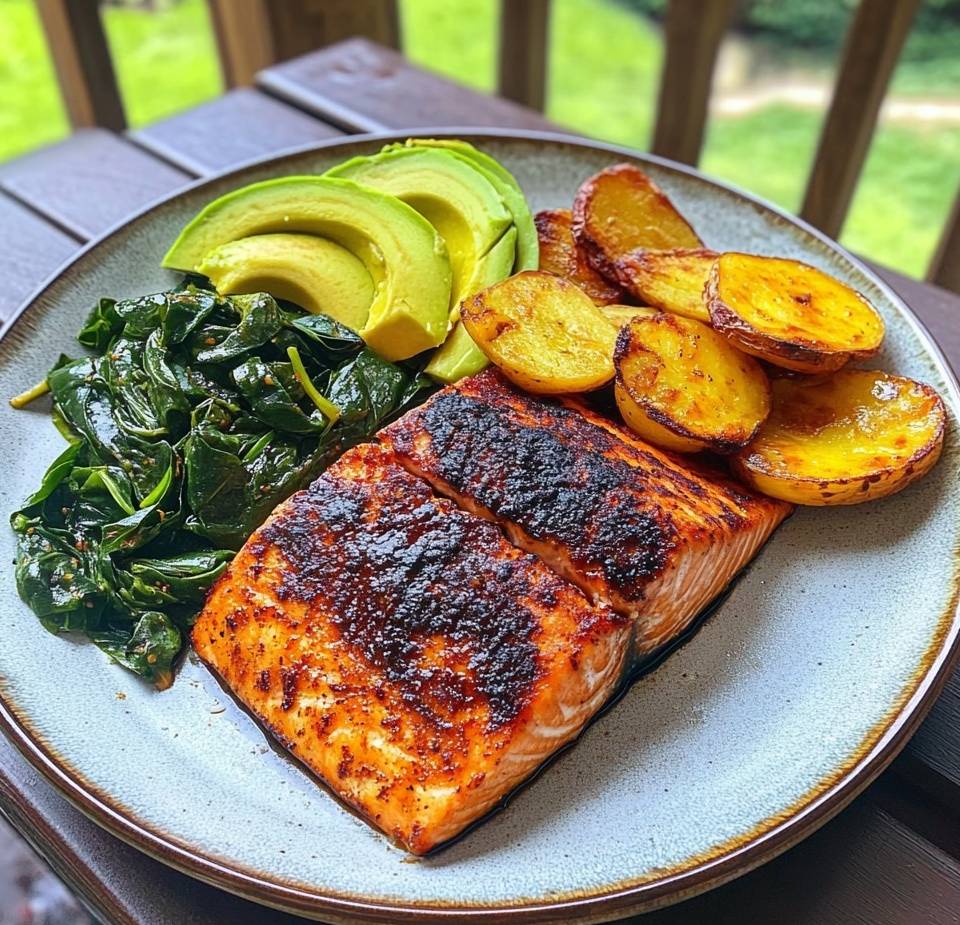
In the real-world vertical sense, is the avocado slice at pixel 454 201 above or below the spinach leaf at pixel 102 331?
above

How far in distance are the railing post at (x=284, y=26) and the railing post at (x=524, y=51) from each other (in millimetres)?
623

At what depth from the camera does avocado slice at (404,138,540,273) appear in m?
2.79

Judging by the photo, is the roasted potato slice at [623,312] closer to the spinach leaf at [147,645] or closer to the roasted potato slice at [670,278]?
the roasted potato slice at [670,278]

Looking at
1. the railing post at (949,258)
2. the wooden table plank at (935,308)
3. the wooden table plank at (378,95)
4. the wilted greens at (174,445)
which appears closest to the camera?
the wilted greens at (174,445)

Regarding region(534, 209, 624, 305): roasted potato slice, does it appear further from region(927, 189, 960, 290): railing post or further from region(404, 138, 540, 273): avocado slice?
region(927, 189, 960, 290): railing post

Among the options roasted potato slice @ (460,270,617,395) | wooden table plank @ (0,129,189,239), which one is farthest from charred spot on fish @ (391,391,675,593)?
wooden table plank @ (0,129,189,239)

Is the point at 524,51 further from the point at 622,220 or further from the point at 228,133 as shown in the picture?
the point at 622,220

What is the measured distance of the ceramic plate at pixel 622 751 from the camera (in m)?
1.74

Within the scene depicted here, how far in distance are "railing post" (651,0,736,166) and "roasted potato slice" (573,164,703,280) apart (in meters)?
1.74

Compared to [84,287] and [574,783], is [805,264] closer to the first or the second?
[574,783]

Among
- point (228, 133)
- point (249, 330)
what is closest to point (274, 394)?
point (249, 330)

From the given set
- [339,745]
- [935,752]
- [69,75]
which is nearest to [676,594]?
[935,752]

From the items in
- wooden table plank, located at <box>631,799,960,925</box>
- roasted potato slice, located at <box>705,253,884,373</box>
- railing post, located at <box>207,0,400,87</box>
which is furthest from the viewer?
railing post, located at <box>207,0,400,87</box>

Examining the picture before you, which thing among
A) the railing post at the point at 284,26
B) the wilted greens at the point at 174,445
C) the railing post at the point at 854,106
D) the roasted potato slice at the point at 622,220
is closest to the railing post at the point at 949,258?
the railing post at the point at 854,106
